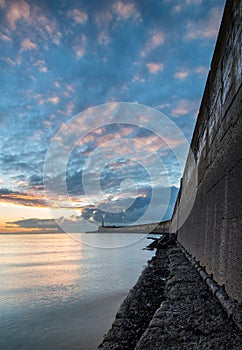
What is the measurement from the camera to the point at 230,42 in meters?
4.24

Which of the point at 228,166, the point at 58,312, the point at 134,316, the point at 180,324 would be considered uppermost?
the point at 228,166

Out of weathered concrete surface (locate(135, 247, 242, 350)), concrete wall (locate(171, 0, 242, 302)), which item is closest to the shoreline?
weathered concrete surface (locate(135, 247, 242, 350))

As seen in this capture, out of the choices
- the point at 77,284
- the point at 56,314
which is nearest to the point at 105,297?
the point at 56,314

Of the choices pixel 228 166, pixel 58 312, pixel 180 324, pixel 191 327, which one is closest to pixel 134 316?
pixel 180 324

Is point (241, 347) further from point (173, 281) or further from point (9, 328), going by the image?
point (9, 328)

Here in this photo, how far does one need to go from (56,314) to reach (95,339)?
108 inches

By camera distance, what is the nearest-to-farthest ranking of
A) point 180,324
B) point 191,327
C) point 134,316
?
point 191,327
point 180,324
point 134,316

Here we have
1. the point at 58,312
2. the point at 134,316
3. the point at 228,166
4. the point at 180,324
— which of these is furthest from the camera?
the point at 58,312

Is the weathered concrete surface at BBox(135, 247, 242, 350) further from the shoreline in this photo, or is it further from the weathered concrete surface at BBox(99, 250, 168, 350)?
the weathered concrete surface at BBox(99, 250, 168, 350)

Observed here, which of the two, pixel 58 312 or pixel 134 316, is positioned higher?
pixel 134 316

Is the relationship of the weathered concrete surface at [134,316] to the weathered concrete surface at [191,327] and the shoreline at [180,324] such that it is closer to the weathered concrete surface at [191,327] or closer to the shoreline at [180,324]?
the shoreline at [180,324]

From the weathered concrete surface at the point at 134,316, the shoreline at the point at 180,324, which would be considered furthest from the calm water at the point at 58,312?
the shoreline at the point at 180,324

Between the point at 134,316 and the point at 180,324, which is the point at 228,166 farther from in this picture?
the point at 134,316

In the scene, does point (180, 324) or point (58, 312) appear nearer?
point (180, 324)
